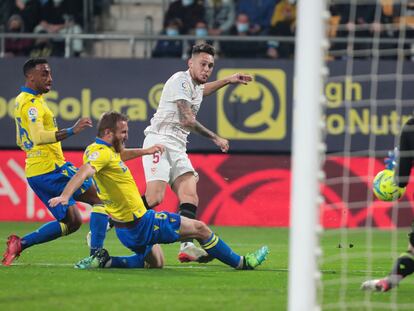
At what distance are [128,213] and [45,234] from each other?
112 centimetres

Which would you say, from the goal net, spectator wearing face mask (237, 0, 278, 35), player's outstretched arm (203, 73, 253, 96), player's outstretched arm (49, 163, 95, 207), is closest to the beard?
player's outstretched arm (49, 163, 95, 207)

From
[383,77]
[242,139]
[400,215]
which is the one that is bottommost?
[400,215]

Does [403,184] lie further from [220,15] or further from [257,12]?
[220,15]

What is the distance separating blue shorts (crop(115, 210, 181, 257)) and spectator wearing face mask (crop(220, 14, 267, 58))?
771 cm

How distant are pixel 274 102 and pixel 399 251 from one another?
14.8 ft

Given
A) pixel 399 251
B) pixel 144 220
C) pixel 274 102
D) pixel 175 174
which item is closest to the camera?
pixel 144 220

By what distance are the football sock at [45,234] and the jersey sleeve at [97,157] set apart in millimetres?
1193

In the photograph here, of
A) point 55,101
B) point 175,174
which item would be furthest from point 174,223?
point 55,101

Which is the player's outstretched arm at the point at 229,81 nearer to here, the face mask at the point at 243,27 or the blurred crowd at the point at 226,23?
the blurred crowd at the point at 226,23

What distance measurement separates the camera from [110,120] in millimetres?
8164

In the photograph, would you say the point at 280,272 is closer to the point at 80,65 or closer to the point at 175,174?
the point at 175,174

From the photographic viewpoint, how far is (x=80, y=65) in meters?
15.5

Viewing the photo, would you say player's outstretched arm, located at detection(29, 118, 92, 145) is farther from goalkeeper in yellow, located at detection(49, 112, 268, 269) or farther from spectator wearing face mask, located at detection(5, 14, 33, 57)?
spectator wearing face mask, located at detection(5, 14, 33, 57)

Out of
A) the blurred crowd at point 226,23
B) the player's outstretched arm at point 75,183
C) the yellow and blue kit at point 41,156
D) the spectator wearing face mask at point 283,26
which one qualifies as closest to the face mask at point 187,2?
the blurred crowd at point 226,23
